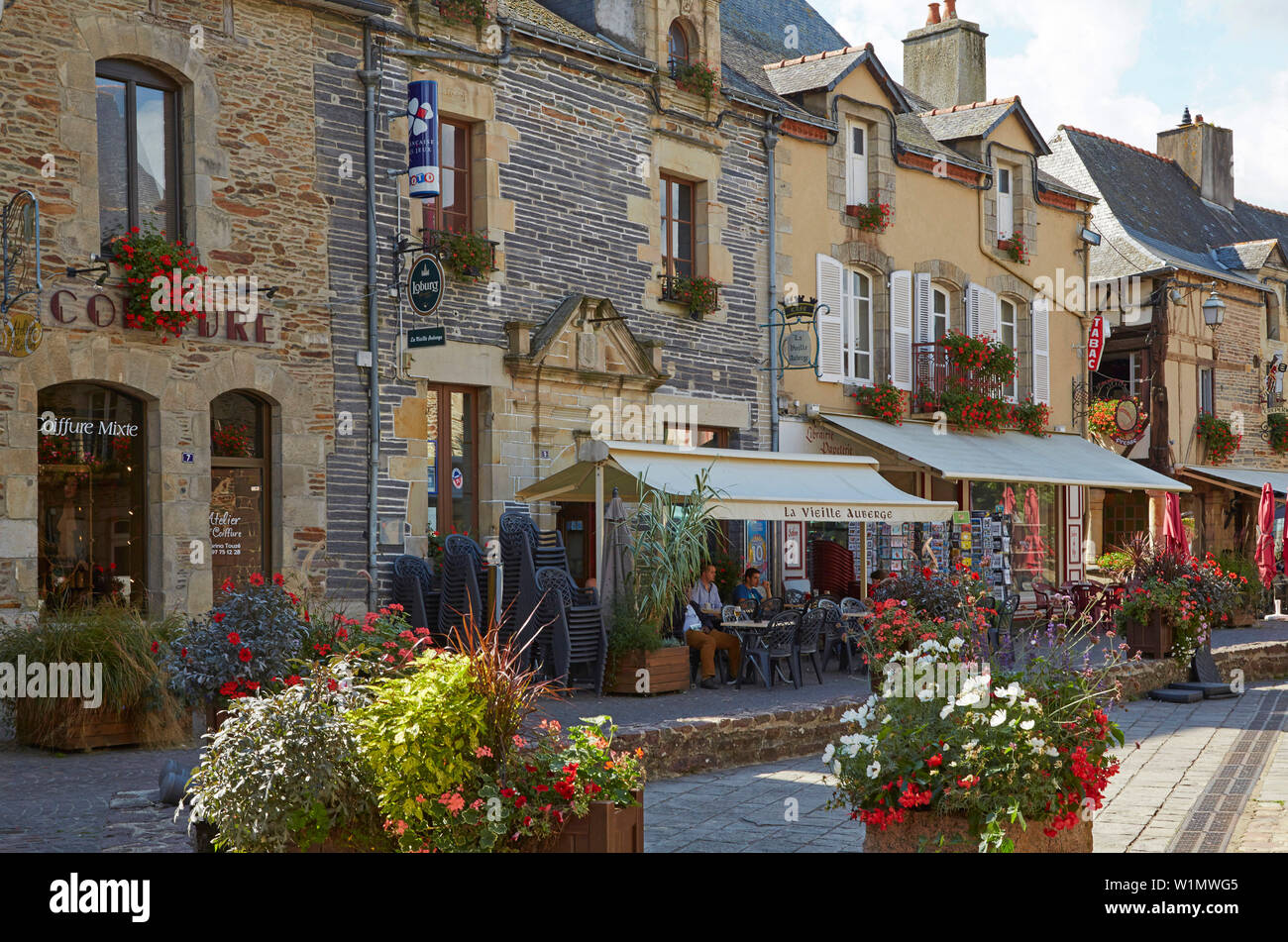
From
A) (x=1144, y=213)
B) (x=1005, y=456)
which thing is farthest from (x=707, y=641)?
(x=1144, y=213)

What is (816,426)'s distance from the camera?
17828 mm

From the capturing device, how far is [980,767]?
4.84m

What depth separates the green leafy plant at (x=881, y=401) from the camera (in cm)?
1836

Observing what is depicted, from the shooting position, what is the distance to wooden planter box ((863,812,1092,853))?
193 inches

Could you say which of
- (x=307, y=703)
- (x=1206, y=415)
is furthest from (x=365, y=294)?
(x=1206, y=415)

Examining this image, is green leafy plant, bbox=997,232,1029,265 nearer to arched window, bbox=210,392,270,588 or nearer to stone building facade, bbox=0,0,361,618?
stone building facade, bbox=0,0,361,618

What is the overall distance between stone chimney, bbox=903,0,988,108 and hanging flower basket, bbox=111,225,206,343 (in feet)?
50.6

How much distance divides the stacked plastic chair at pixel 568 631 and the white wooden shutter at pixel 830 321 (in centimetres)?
689

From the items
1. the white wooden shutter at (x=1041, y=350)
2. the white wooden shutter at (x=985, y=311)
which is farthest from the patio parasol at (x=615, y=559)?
the white wooden shutter at (x=1041, y=350)

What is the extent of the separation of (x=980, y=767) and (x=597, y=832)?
→ 1342 mm

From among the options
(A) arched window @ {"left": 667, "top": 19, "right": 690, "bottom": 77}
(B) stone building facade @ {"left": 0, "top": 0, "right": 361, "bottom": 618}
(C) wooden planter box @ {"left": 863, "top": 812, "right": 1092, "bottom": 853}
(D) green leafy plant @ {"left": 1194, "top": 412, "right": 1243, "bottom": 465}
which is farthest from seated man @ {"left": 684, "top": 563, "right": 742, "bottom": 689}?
(D) green leafy plant @ {"left": 1194, "top": 412, "right": 1243, "bottom": 465}

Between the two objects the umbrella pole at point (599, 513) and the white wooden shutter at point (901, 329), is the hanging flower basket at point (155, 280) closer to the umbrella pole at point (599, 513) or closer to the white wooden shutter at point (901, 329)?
the umbrella pole at point (599, 513)

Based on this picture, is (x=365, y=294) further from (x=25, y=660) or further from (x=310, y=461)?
(x=25, y=660)
